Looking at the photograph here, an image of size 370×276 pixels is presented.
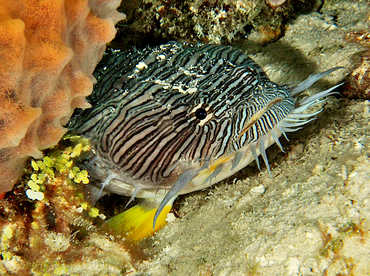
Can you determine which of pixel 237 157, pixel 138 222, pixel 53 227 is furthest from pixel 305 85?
pixel 53 227

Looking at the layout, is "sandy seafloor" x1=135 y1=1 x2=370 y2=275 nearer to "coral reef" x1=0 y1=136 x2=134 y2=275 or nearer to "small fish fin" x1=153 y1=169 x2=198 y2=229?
"coral reef" x1=0 y1=136 x2=134 y2=275

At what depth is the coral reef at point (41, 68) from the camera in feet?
6.25

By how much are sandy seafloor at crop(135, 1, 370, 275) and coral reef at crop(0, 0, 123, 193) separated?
1.76 metres

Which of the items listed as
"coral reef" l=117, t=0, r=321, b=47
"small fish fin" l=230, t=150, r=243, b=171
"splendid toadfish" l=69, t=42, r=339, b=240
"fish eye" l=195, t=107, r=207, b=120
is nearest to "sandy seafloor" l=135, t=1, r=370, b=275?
"splendid toadfish" l=69, t=42, r=339, b=240

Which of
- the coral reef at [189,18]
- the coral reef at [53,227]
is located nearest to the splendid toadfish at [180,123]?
the coral reef at [53,227]

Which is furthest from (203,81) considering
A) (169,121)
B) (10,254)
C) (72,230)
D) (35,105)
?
(10,254)

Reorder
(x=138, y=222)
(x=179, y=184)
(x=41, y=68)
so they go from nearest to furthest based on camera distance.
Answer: (x=41, y=68), (x=179, y=184), (x=138, y=222)

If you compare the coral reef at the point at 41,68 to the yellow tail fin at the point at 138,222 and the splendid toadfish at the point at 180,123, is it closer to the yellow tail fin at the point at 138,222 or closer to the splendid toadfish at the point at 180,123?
the splendid toadfish at the point at 180,123

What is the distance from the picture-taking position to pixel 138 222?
3660 millimetres

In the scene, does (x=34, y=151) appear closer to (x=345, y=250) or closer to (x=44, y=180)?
(x=44, y=180)

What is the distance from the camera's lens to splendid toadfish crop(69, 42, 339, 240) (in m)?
2.84

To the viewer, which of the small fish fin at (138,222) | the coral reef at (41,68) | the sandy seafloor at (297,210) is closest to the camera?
the coral reef at (41,68)

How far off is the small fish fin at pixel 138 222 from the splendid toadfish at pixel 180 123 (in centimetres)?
3

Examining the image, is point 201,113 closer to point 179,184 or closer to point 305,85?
point 179,184
